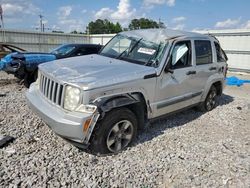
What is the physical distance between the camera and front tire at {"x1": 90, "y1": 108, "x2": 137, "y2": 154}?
11.0ft

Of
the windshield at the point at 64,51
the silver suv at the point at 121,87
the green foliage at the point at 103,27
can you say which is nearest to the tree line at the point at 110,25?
the green foliage at the point at 103,27

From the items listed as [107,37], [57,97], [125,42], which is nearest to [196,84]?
[125,42]

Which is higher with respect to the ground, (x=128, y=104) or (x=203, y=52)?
(x=203, y=52)

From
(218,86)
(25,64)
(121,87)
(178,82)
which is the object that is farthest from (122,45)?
(25,64)

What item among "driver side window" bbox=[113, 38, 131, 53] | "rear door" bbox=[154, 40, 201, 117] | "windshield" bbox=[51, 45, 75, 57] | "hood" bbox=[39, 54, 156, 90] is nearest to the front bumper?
"hood" bbox=[39, 54, 156, 90]

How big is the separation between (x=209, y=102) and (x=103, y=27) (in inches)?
2286

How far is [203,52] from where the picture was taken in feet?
17.3

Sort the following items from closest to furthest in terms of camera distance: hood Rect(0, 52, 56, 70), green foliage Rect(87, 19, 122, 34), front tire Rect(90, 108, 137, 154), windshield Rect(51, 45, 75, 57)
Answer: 1. front tire Rect(90, 108, 137, 154)
2. hood Rect(0, 52, 56, 70)
3. windshield Rect(51, 45, 75, 57)
4. green foliage Rect(87, 19, 122, 34)

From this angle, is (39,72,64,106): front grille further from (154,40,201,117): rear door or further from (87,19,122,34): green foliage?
(87,19,122,34): green foliage

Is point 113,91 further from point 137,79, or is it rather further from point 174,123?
point 174,123

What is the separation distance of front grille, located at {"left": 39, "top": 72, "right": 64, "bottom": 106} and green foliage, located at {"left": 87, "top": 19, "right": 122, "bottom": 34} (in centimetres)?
5519

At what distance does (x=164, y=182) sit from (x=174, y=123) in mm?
2139

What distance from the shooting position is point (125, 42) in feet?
15.7

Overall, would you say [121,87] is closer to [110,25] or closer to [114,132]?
[114,132]
